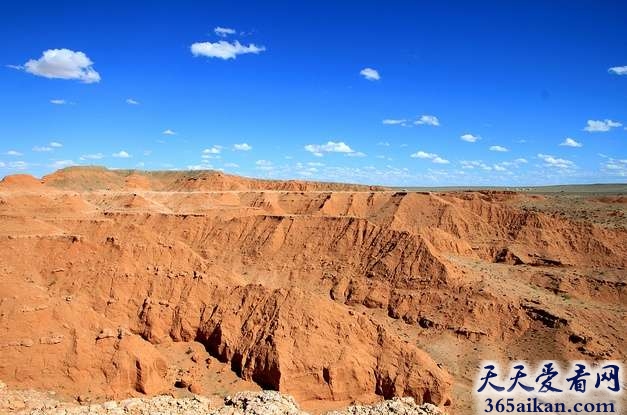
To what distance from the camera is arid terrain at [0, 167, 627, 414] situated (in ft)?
63.0

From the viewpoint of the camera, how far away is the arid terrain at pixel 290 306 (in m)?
19.2

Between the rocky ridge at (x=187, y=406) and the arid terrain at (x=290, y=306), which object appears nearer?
the rocky ridge at (x=187, y=406)

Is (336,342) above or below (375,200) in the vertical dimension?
below

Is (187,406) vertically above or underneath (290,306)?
underneath

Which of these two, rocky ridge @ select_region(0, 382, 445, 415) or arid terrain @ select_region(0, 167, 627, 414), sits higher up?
arid terrain @ select_region(0, 167, 627, 414)

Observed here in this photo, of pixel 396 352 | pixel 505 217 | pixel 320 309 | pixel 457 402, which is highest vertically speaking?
pixel 505 217

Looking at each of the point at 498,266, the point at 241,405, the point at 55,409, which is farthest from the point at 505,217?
the point at 55,409

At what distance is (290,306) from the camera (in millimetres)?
21281

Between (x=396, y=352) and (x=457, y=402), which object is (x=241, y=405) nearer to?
(x=396, y=352)

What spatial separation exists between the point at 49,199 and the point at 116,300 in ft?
77.8

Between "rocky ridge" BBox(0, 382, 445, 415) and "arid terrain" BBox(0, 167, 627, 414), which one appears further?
"arid terrain" BBox(0, 167, 627, 414)

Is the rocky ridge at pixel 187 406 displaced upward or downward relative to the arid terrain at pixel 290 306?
downward

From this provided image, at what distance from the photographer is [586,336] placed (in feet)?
76.1

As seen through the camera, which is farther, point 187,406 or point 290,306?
point 290,306
